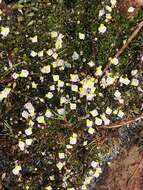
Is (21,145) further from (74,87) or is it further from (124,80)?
(124,80)

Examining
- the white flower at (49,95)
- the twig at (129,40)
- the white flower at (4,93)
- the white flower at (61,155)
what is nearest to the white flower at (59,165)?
the white flower at (61,155)

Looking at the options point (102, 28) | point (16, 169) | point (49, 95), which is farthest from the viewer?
point (102, 28)

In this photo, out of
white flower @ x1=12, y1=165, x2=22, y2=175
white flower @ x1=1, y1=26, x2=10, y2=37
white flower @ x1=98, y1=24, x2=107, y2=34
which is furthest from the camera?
white flower @ x1=98, y1=24, x2=107, y2=34

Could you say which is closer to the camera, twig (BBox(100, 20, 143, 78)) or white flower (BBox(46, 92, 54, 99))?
white flower (BBox(46, 92, 54, 99))

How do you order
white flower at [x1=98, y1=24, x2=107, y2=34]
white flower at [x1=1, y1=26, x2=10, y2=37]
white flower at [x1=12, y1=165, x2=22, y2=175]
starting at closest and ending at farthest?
white flower at [x1=12, y1=165, x2=22, y2=175] → white flower at [x1=1, y1=26, x2=10, y2=37] → white flower at [x1=98, y1=24, x2=107, y2=34]

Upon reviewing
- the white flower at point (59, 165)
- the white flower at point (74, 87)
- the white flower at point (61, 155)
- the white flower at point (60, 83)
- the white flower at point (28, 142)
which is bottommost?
the white flower at point (59, 165)

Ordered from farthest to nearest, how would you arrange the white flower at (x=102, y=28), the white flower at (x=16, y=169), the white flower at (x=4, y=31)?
the white flower at (x=102, y=28) < the white flower at (x=4, y=31) < the white flower at (x=16, y=169)

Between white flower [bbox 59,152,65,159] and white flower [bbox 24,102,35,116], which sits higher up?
white flower [bbox 24,102,35,116]

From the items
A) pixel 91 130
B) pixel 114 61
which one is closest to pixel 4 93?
pixel 91 130

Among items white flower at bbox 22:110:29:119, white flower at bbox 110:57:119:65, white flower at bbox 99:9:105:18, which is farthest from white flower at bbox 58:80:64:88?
white flower at bbox 99:9:105:18

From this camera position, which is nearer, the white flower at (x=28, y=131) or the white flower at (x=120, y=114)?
the white flower at (x=28, y=131)

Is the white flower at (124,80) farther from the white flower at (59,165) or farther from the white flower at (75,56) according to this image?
the white flower at (59,165)

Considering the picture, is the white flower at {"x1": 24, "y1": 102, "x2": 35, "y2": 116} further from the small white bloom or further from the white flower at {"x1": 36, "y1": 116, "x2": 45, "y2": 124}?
the small white bloom
